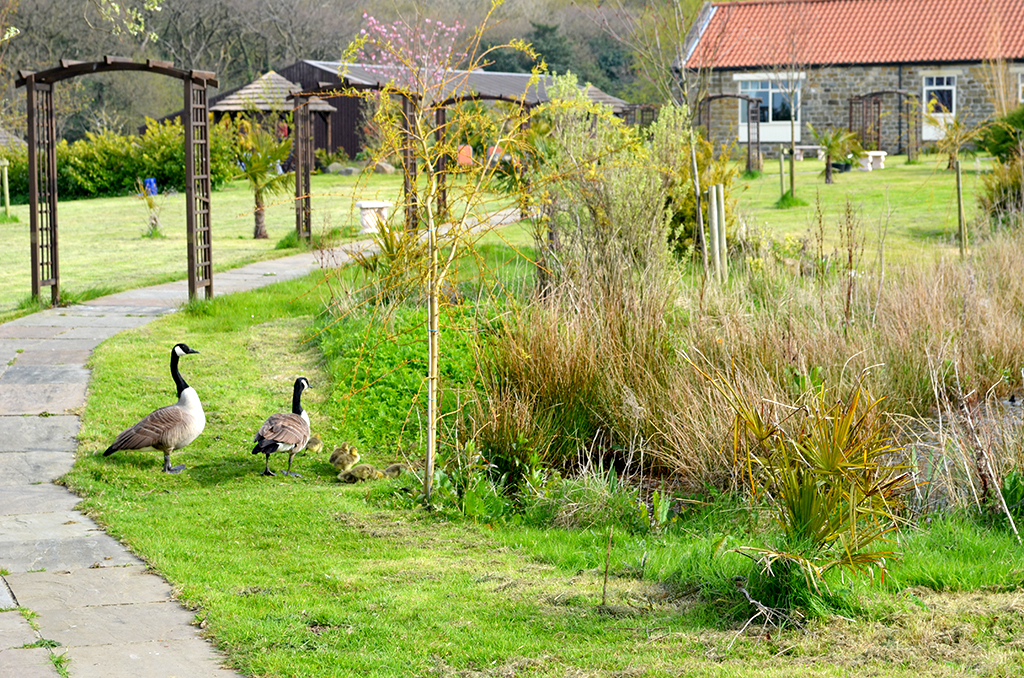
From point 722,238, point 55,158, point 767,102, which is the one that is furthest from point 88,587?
point 767,102

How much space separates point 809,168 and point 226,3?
91.5 ft

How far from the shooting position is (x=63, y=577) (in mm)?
4281

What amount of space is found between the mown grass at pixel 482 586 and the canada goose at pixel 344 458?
94 mm

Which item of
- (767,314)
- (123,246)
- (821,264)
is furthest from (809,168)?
(767,314)

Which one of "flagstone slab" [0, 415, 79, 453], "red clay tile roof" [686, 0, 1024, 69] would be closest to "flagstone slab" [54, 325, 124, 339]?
"flagstone slab" [0, 415, 79, 453]

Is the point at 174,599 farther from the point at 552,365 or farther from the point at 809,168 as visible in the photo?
the point at 809,168

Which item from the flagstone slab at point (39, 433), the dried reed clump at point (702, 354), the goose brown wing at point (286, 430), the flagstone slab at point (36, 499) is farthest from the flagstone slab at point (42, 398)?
the dried reed clump at point (702, 354)

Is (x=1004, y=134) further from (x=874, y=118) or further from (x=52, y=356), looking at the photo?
(x=874, y=118)

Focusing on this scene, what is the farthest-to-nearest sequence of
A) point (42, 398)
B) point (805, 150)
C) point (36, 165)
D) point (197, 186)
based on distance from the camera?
point (805, 150), point (197, 186), point (36, 165), point (42, 398)

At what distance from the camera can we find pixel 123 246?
17719 mm

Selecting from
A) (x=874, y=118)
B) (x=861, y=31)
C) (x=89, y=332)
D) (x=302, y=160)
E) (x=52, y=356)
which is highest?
(x=861, y=31)

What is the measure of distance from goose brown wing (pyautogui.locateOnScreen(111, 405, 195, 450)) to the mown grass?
0.18m

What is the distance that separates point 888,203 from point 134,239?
13237 millimetres

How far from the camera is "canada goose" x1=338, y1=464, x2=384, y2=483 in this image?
5871mm
